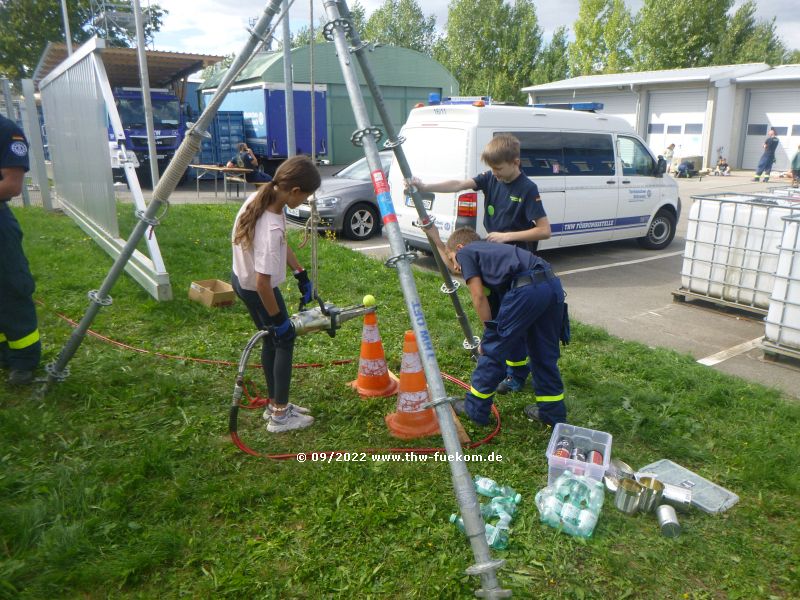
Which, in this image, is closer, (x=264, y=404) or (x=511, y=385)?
(x=264, y=404)

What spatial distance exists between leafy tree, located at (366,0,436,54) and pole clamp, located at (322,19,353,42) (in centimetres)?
6727

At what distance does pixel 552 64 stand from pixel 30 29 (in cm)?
3578

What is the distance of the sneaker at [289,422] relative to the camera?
381cm

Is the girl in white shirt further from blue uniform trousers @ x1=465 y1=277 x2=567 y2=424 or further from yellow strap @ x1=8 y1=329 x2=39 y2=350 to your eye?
yellow strap @ x1=8 y1=329 x2=39 y2=350

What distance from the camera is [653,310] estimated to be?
706cm

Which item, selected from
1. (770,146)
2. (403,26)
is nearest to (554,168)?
(770,146)

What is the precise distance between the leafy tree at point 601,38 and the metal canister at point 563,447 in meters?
47.3

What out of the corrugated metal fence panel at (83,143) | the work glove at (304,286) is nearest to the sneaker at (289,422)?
the work glove at (304,286)

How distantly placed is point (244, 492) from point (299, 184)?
175 cm

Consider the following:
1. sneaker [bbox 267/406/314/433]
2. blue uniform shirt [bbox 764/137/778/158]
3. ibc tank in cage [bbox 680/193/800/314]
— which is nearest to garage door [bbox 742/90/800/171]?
blue uniform shirt [bbox 764/137/778/158]

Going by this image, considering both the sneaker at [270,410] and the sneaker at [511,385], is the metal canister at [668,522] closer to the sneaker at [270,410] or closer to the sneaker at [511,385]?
the sneaker at [511,385]

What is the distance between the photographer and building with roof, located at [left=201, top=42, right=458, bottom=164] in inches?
957

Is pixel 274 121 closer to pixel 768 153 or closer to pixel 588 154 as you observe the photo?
pixel 588 154

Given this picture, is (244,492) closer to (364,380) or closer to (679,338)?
(364,380)
